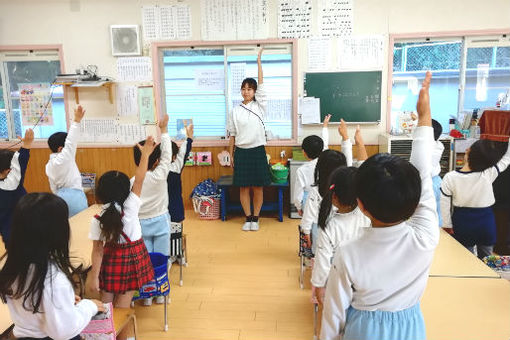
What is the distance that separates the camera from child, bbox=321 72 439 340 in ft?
3.54

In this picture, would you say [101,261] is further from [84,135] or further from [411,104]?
[411,104]

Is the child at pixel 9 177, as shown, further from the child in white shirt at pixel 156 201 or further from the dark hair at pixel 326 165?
the dark hair at pixel 326 165

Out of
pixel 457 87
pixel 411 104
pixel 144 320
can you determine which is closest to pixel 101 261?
pixel 144 320

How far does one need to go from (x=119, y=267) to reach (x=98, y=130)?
11.3ft

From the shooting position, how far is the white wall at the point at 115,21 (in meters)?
4.65

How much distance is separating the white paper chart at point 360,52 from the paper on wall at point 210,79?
1442mm

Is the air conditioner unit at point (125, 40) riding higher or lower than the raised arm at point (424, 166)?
higher

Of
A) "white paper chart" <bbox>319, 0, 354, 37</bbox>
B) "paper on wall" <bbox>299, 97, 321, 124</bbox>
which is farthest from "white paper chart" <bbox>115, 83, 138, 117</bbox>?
"white paper chart" <bbox>319, 0, 354, 37</bbox>

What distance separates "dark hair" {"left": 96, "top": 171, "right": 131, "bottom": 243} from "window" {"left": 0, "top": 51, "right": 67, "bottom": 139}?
367cm

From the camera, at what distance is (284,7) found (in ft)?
15.6

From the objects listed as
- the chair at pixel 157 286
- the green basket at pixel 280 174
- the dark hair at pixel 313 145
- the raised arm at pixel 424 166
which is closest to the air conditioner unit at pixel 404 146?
the green basket at pixel 280 174

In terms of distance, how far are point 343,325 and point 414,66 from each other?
453 centimetres

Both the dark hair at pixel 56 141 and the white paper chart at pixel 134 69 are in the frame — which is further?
the white paper chart at pixel 134 69

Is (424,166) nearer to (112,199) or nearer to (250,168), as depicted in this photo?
(112,199)
